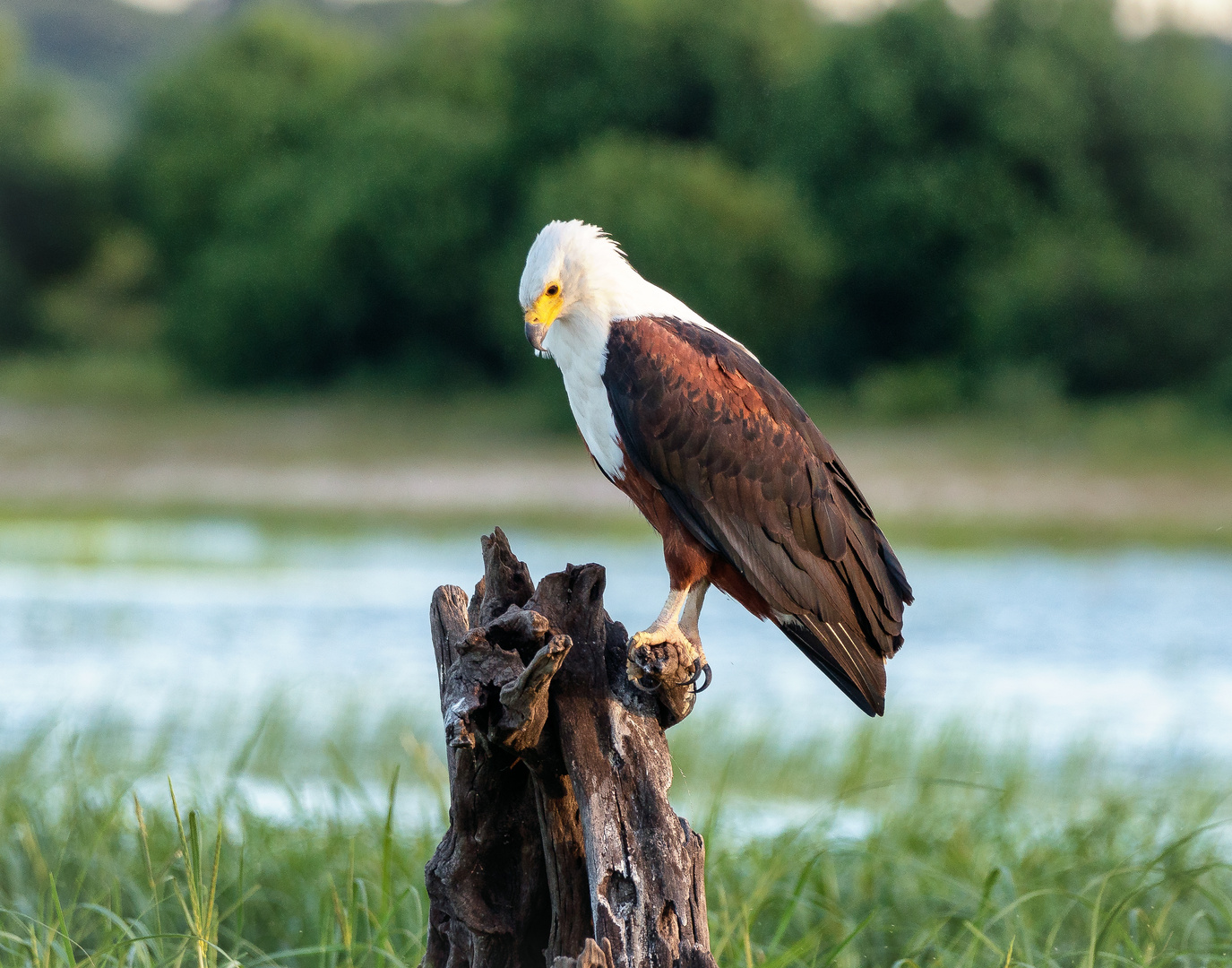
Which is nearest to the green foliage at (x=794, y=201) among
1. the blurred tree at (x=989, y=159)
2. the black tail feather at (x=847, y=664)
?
the blurred tree at (x=989, y=159)

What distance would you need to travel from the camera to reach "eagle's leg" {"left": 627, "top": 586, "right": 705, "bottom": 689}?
3.04m

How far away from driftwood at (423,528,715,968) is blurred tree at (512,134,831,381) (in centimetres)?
2051

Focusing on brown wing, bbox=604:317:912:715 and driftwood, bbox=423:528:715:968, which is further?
brown wing, bbox=604:317:912:715

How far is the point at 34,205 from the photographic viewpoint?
3919cm

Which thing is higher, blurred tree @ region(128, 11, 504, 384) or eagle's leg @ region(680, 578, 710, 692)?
blurred tree @ region(128, 11, 504, 384)

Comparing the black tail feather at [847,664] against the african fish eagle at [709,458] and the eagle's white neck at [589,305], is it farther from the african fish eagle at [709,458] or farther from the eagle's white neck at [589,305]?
the eagle's white neck at [589,305]

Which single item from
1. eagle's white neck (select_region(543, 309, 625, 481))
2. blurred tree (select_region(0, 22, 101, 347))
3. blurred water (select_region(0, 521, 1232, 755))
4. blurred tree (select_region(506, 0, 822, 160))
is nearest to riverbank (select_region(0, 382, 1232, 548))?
blurred water (select_region(0, 521, 1232, 755))

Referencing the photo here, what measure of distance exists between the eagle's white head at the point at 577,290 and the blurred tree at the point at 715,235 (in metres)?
19.9

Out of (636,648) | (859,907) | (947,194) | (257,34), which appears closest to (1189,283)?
(947,194)

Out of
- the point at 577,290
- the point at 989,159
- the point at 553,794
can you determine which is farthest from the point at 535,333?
the point at 989,159

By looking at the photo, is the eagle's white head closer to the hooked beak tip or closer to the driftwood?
the hooked beak tip

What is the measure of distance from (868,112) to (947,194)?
2.60m

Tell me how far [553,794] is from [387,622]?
35.9 ft

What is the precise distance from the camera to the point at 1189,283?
25.4 meters
